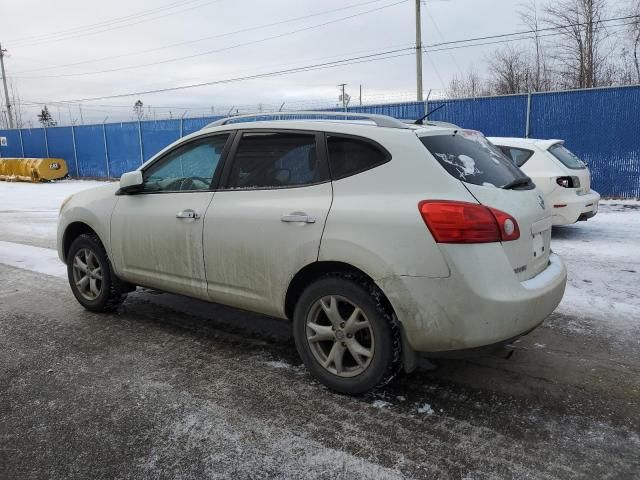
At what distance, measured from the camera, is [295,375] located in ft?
11.9

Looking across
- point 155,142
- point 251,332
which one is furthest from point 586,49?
point 251,332

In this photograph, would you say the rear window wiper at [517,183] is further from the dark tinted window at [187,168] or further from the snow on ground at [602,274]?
the dark tinted window at [187,168]

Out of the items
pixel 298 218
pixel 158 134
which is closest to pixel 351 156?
pixel 298 218

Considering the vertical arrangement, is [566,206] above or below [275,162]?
below

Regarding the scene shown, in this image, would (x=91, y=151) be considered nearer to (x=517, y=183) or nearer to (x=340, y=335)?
(x=340, y=335)

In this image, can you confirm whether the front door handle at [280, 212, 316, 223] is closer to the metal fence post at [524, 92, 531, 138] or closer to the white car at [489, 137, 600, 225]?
the white car at [489, 137, 600, 225]

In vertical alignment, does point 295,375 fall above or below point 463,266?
below

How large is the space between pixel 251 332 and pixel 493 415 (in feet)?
7.01

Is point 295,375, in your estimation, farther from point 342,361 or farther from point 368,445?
point 368,445

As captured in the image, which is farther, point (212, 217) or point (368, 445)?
point (212, 217)

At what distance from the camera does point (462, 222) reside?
9.32ft

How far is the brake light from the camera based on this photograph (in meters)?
2.84

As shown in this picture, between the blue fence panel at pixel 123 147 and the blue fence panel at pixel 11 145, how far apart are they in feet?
28.1

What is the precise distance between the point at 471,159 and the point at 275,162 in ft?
4.29
